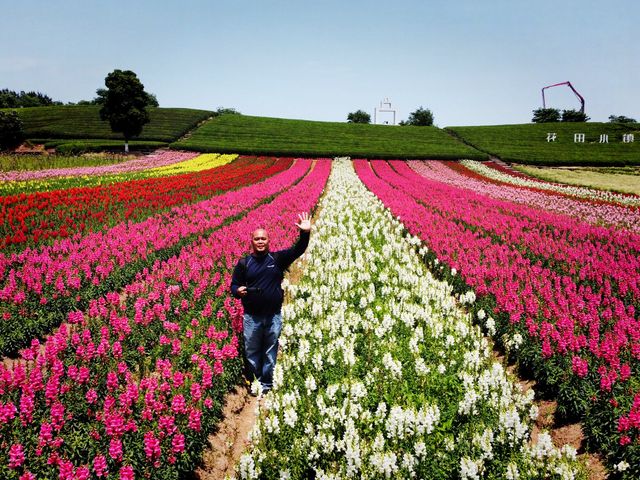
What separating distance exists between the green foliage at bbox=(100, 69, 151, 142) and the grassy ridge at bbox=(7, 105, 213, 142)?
1113 cm

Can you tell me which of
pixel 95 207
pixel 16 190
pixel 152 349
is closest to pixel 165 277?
pixel 152 349

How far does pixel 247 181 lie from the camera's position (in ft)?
95.0

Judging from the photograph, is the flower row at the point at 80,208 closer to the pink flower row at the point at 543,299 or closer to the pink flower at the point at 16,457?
the pink flower at the point at 16,457

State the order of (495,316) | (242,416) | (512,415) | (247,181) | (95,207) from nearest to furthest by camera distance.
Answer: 1. (512,415)
2. (242,416)
3. (495,316)
4. (95,207)
5. (247,181)

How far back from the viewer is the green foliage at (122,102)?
167 ft

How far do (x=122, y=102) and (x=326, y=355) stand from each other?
54.1 meters

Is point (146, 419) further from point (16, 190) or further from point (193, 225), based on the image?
point (16, 190)

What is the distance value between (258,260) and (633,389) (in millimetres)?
5279

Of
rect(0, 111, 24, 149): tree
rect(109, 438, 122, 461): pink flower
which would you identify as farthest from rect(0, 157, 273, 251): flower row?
rect(0, 111, 24, 149): tree

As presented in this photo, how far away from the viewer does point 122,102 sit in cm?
5116

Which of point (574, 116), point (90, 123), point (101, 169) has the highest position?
point (574, 116)

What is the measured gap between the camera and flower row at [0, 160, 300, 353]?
296 inches

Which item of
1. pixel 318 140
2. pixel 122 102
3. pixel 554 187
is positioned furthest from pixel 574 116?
pixel 122 102

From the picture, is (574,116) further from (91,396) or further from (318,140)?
(91,396)
